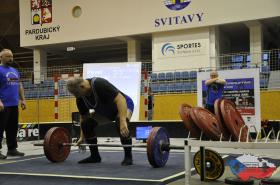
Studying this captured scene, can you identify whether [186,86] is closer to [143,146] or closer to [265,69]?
[265,69]

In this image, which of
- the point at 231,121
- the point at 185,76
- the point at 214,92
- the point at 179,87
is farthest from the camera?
the point at 185,76

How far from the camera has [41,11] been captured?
13.4m

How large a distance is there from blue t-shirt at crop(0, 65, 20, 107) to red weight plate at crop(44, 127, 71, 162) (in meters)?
0.86

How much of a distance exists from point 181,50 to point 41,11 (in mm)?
5074

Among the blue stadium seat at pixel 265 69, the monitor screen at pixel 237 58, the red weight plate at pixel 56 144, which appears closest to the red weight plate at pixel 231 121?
the red weight plate at pixel 56 144

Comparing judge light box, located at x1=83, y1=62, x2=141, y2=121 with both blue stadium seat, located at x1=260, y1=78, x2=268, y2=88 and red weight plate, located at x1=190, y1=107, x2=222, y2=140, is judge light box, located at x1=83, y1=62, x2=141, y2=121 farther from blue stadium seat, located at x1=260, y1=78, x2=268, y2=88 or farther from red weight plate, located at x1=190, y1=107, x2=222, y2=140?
red weight plate, located at x1=190, y1=107, x2=222, y2=140

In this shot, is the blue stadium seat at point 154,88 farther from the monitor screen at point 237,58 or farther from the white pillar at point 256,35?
the white pillar at point 256,35

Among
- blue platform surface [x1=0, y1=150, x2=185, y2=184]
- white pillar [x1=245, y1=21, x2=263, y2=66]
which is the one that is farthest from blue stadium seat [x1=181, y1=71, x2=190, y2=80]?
blue platform surface [x1=0, y1=150, x2=185, y2=184]

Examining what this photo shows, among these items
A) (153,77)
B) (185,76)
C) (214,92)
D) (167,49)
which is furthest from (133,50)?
(214,92)

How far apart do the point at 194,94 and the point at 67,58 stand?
A: 8.60 metres

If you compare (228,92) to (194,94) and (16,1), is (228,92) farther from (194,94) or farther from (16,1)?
(16,1)

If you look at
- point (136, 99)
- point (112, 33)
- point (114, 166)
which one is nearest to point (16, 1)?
point (112, 33)

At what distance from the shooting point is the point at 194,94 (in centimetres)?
930

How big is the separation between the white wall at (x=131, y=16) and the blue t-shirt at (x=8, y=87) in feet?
25.4
